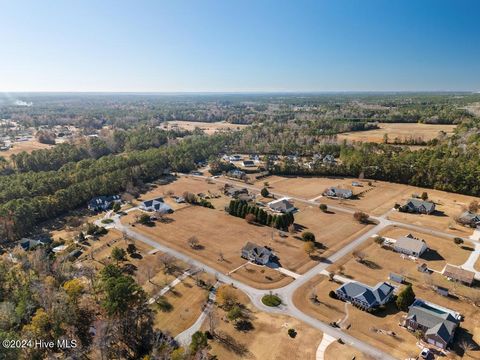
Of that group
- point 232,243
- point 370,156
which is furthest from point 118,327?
point 370,156

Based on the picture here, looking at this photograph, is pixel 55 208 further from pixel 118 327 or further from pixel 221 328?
pixel 221 328

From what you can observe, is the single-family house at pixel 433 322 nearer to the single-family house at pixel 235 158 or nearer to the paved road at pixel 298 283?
the paved road at pixel 298 283

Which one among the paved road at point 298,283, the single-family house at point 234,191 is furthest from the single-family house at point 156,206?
the single-family house at point 234,191

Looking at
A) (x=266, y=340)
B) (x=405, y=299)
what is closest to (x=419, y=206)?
(x=405, y=299)

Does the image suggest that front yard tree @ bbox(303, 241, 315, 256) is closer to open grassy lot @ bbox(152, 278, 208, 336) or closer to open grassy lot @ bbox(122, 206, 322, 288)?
open grassy lot @ bbox(122, 206, 322, 288)

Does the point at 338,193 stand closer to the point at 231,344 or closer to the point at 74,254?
the point at 231,344
